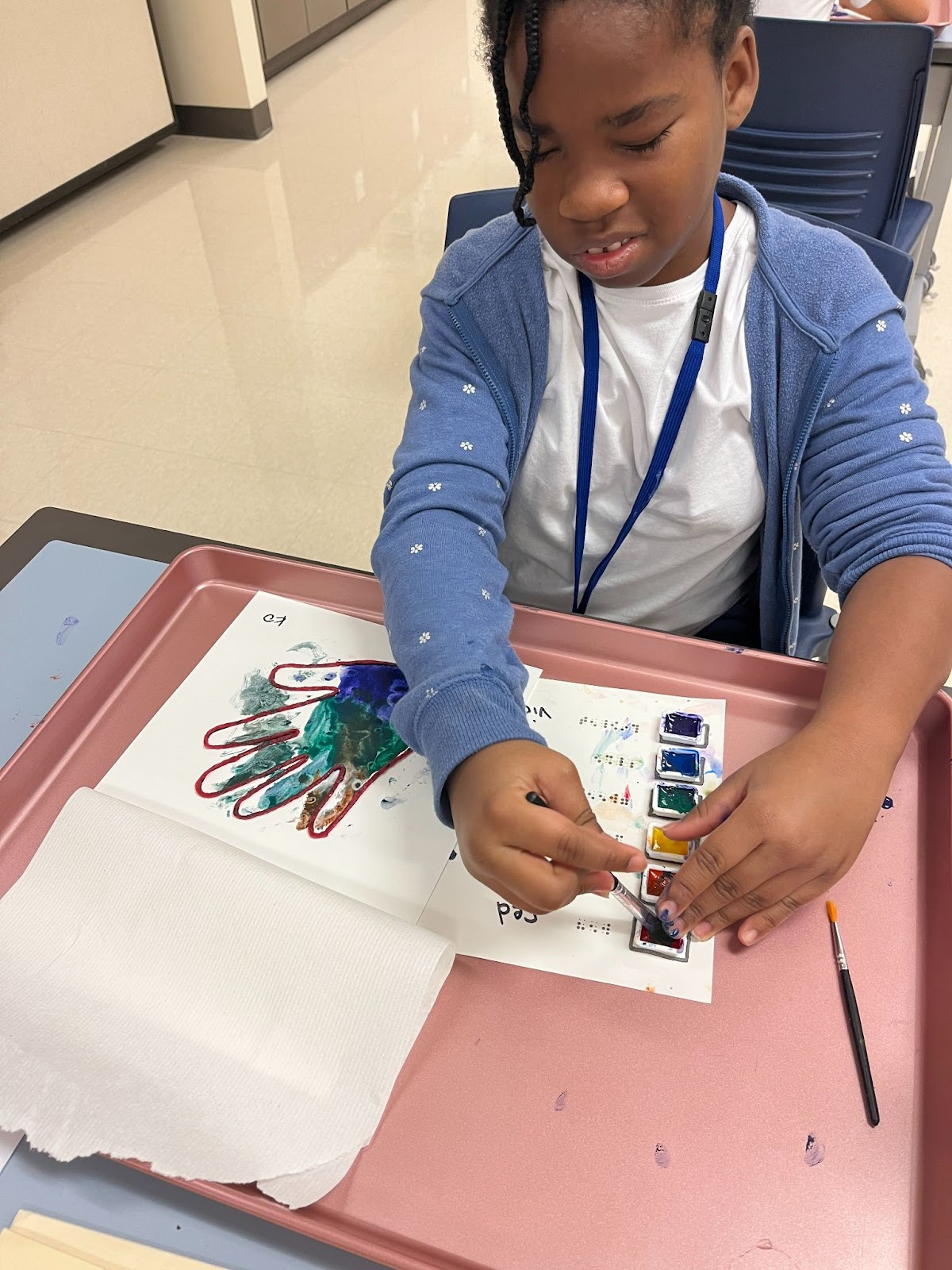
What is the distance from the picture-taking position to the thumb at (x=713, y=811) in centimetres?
55

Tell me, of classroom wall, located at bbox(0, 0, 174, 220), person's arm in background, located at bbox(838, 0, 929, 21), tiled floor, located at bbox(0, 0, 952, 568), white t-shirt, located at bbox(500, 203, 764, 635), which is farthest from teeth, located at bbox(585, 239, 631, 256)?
classroom wall, located at bbox(0, 0, 174, 220)

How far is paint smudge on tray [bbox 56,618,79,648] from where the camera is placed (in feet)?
2.51

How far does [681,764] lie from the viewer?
2.03 ft

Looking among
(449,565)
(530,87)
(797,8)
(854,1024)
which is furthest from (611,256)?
(797,8)

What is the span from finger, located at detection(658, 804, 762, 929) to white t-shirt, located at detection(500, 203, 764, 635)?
321 millimetres

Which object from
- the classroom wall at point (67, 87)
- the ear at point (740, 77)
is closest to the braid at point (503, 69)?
the ear at point (740, 77)

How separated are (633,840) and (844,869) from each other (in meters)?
0.12

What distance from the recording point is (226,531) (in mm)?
1873

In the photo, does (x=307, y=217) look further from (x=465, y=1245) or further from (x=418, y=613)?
(x=465, y=1245)

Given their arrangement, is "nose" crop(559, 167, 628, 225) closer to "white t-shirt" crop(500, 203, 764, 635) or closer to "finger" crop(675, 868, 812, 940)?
"white t-shirt" crop(500, 203, 764, 635)

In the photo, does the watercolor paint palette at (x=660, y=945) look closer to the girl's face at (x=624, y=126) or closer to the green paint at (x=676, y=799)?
the green paint at (x=676, y=799)

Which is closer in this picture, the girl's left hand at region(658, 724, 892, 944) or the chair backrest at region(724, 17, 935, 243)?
the girl's left hand at region(658, 724, 892, 944)

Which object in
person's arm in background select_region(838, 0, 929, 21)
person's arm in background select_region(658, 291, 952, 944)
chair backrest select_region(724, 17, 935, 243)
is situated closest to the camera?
person's arm in background select_region(658, 291, 952, 944)

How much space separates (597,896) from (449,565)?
A: 245mm
